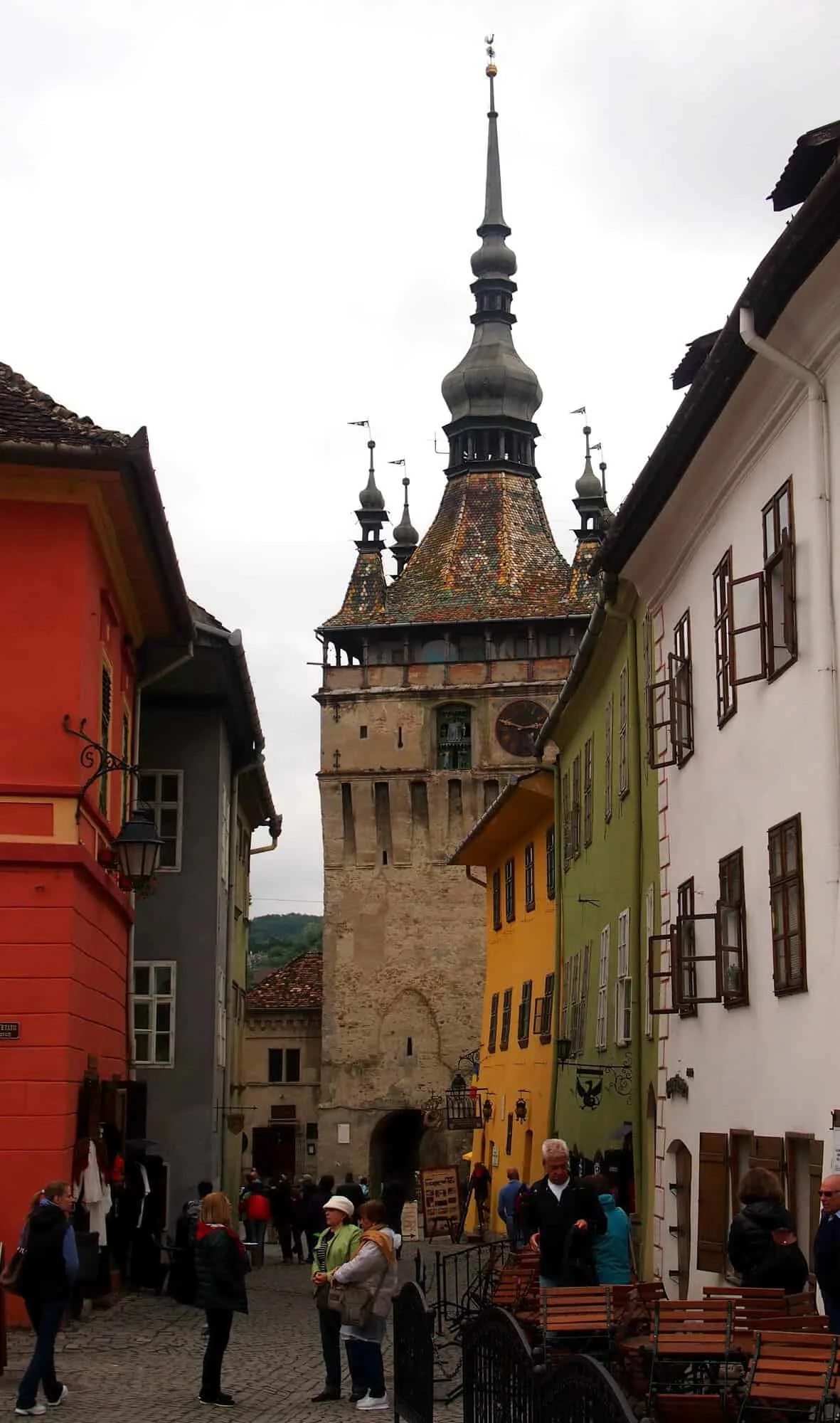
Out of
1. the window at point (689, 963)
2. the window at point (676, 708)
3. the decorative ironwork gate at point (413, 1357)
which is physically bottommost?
the decorative ironwork gate at point (413, 1357)

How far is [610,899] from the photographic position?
23.9m

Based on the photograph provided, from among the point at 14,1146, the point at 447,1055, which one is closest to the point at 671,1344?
the point at 14,1146

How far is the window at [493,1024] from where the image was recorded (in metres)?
42.1

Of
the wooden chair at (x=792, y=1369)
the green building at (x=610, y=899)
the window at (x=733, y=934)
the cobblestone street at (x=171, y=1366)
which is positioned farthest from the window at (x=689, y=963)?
the wooden chair at (x=792, y=1369)

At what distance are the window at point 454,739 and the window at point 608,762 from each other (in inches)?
1665

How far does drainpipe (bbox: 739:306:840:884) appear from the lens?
38.8 feet

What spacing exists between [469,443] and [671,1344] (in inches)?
2771

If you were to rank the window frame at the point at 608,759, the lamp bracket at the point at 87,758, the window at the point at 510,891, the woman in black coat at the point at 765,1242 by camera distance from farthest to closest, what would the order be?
the window at the point at 510,891 < the window frame at the point at 608,759 < the lamp bracket at the point at 87,758 < the woman in black coat at the point at 765,1242

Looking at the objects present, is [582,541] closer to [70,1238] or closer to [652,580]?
[652,580]

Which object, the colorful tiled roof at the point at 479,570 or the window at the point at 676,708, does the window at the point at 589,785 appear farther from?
the colorful tiled roof at the point at 479,570

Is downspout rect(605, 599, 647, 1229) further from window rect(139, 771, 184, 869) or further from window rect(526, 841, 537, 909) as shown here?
window rect(526, 841, 537, 909)

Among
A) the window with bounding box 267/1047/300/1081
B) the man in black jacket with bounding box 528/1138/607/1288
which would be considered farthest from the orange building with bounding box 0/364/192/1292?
the window with bounding box 267/1047/300/1081

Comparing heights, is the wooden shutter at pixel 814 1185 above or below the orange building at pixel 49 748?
below

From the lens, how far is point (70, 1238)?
11984 mm
